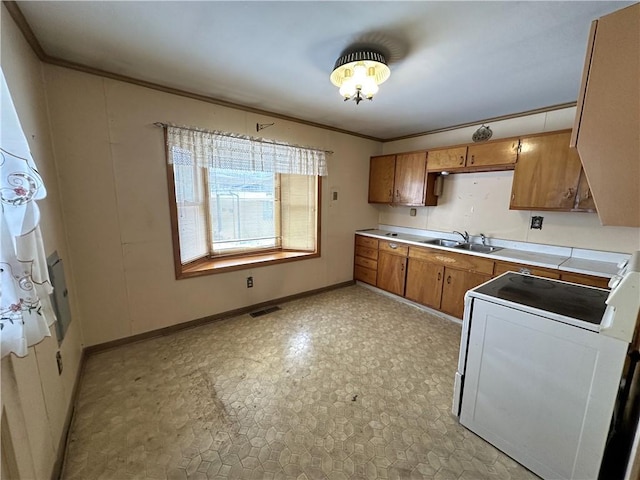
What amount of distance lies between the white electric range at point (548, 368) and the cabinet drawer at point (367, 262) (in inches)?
86.6

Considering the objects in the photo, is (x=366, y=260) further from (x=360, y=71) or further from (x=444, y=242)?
(x=360, y=71)

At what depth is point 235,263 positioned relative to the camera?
118 inches

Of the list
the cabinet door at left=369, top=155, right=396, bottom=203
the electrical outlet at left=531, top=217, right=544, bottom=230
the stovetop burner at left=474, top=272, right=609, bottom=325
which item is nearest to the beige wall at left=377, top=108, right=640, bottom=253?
the electrical outlet at left=531, top=217, right=544, bottom=230

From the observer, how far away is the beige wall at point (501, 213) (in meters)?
2.44

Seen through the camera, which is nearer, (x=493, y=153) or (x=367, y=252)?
(x=493, y=153)

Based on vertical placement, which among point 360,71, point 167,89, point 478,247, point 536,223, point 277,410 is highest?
point 167,89

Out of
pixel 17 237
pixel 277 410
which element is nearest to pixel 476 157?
pixel 277 410

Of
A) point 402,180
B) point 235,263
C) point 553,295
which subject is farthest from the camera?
point 402,180

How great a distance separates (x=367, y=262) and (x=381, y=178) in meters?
1.31

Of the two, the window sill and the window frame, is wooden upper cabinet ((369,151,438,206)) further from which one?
the window sill

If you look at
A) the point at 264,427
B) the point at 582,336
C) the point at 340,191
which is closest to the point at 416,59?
the point at 582,336

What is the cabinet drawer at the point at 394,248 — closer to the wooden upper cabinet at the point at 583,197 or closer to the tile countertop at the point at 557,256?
the tile countertop at the point at 557,256

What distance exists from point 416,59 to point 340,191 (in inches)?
83.1

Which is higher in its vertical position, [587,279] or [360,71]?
[360,71]
